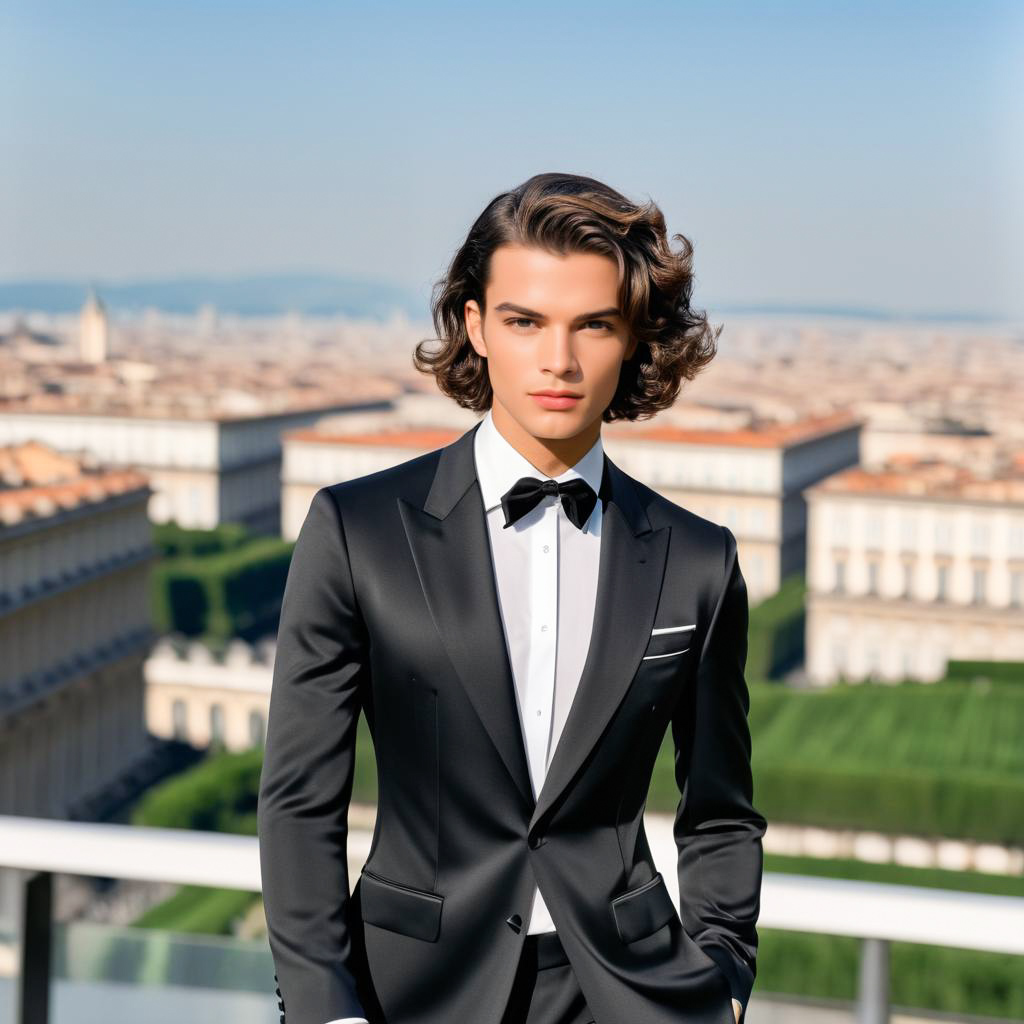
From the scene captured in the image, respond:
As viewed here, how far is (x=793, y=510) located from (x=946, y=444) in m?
6.48

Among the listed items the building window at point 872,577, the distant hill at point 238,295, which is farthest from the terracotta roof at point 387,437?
the building window at point 872,577

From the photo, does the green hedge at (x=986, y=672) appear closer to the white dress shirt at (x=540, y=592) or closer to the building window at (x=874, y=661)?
the building window at (x=874, y=661)

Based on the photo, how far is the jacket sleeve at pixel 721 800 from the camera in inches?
56.4

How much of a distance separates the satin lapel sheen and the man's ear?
0.09 m

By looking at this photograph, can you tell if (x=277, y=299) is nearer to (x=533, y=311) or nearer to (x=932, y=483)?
(x=932, y=483)

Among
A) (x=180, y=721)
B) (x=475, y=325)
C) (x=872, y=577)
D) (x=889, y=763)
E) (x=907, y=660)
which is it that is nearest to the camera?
(x=475, y=325)

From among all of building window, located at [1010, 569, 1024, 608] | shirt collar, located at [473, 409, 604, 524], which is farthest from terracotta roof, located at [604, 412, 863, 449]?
shirt collar, located at [473, 409, 604, 524]

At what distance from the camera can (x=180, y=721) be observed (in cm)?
4647

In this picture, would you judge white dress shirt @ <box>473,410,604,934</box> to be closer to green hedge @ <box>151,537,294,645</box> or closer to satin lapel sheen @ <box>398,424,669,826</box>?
satin lapel sheen @ <box>398,424,669,826</box>


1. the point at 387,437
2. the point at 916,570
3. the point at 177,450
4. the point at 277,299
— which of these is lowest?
the point at 916,570

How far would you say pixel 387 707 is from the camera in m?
1.33

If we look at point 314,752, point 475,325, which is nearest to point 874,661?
point 475,325

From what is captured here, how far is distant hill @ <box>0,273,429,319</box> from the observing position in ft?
215

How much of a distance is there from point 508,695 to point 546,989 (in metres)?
0.26
